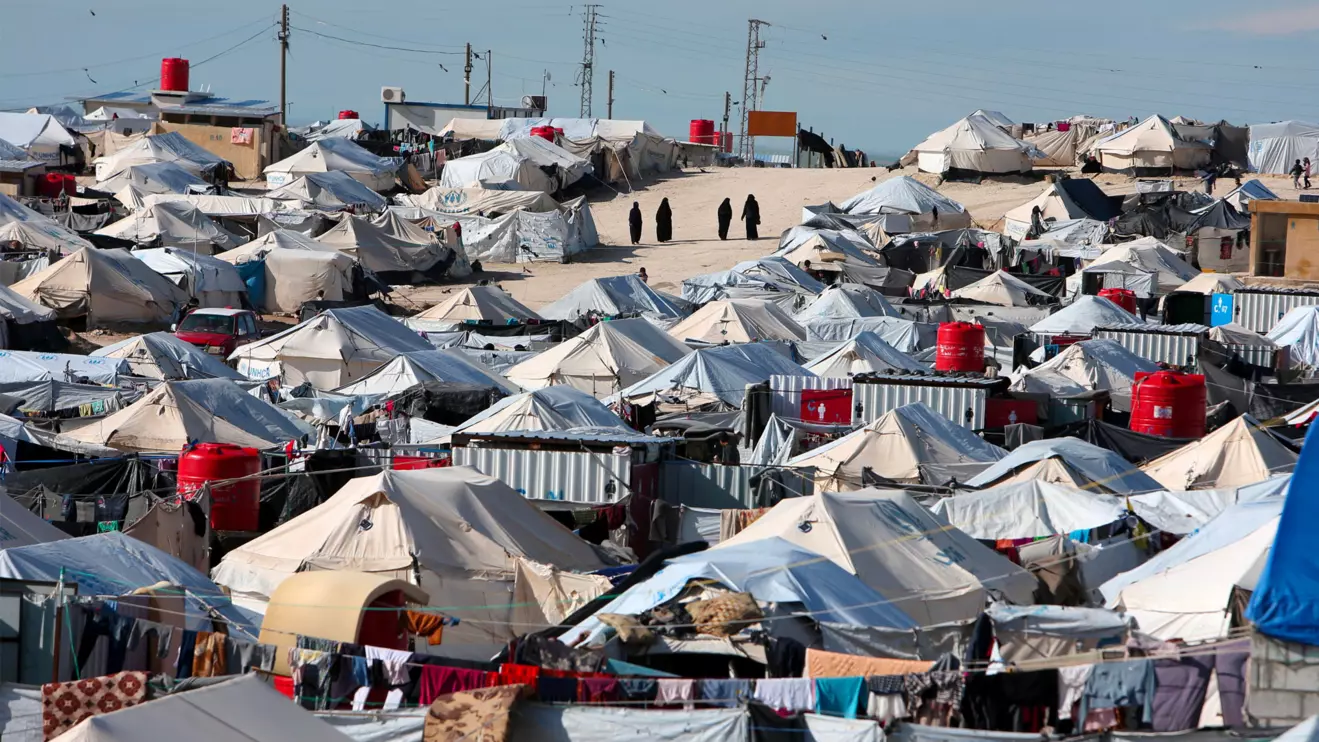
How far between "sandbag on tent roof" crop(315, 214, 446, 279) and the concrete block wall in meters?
37.1

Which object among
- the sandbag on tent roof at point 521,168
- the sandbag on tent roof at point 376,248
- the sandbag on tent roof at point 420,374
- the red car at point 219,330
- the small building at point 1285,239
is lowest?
the sandbag on tent roof at point 420,374

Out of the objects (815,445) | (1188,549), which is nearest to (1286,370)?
(815,445)

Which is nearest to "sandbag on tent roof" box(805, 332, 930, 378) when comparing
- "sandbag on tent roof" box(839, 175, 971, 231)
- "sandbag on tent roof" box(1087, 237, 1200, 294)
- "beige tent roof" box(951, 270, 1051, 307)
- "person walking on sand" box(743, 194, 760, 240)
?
"beige tent roof" box(951, 270, 1051, 307)

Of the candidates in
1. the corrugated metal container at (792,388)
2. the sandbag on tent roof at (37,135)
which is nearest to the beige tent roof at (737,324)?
the corrugated metal container at (792,388)

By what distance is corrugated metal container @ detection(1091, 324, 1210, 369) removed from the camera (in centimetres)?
3228

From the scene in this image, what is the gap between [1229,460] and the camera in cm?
2244

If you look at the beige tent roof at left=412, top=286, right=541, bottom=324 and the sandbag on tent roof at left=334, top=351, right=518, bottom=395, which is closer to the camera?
the sandbag on tent roof at left=334, top=351, right=518, bottom=395

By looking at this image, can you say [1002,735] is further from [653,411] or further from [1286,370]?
[1286,370]

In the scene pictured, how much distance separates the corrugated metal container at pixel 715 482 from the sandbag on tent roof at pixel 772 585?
542 centimetres

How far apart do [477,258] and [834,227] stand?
999 cm

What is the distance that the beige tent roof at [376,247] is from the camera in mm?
46094

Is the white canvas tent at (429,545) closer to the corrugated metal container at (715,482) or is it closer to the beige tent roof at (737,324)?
the corrugated metal container at (715,482)

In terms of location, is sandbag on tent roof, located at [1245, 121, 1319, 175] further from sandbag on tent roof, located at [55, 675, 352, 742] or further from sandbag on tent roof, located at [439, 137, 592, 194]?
sandbag on tent roof, located at [55, 675, 352, 742]

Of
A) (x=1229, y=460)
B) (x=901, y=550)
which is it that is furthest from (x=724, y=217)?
(x=901, y=550)
